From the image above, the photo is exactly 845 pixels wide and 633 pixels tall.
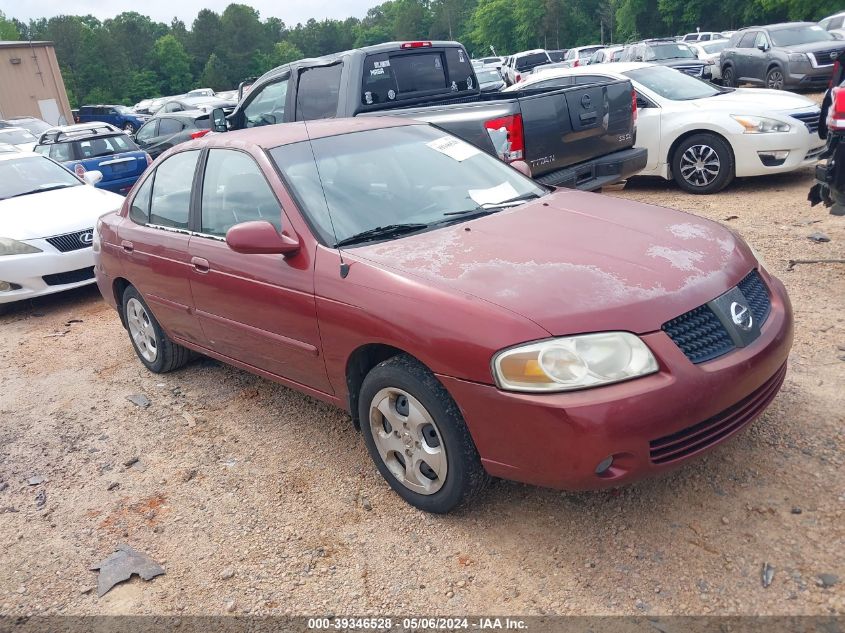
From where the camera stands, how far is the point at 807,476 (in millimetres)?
3092

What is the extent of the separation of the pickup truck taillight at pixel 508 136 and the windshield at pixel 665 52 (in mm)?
13682

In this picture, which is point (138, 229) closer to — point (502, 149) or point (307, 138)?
point (307, 138)

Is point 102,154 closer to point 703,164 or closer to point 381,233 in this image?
point 703,164

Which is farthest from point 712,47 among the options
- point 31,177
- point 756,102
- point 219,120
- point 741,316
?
point 741,316

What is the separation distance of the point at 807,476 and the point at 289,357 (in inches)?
96.8

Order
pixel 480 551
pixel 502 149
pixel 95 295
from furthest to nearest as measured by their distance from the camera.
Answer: pixel 95 295, pixel 502 149, pixel 480 551

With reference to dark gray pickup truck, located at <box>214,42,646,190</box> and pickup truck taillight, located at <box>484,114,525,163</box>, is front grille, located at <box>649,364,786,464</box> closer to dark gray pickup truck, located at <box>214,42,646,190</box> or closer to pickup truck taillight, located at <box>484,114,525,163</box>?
pickup truck taillight, located at <box>484,114,525,163</box>

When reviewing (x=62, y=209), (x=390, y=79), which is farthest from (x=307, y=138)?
(x=62, y=209)

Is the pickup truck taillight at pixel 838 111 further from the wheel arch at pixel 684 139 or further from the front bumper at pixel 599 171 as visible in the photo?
the wheel arch at pixel 684 139

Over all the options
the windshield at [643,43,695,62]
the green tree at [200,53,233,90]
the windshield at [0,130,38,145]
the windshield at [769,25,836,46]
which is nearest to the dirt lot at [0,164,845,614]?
the windshield at [769,25,836,46]

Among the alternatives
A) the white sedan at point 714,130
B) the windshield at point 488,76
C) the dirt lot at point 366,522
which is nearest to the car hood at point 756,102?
the white sedan at point 714,130

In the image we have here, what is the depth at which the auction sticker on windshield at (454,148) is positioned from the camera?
165 inches

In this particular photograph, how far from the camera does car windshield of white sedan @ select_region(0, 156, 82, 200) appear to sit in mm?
8250

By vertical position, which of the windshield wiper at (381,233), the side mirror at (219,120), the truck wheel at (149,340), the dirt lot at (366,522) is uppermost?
the side mirror at (219,120)
